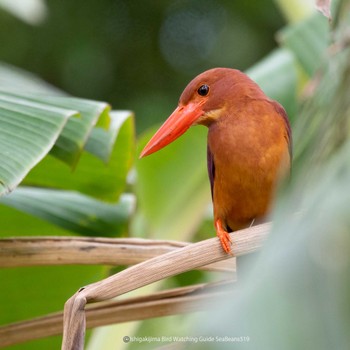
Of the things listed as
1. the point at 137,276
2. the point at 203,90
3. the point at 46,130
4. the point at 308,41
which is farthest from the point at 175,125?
the point at 308,41

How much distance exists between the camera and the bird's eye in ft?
4.81

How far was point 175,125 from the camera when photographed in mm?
1406

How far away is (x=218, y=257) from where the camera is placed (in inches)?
40.4

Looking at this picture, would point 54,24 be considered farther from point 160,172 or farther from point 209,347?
point 209,347

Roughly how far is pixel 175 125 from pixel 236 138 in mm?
123

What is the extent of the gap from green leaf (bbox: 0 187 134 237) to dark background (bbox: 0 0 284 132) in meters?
3.51

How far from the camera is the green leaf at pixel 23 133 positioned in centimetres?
111

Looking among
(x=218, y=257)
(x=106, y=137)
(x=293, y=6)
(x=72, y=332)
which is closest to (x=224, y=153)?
(x=106, y=137)

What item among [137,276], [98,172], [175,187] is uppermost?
[175,187]

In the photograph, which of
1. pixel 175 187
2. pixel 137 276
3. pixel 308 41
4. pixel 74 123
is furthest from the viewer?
pixel 308 41

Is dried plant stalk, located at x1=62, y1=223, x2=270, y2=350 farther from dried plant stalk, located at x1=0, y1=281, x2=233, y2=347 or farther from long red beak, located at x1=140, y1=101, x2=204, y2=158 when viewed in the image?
long red beak, located at x1=140, y1=101, x2=204, y2=158

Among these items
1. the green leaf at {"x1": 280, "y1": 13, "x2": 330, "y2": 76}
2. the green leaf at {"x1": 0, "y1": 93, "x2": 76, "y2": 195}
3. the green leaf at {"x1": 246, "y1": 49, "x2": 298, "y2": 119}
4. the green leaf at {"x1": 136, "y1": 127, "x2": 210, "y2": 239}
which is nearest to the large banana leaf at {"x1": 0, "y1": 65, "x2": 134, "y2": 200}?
the green leaf at {"x1": 0, "y1": 93, "x2": 76, "y2": 195}

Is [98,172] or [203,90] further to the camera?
[98,172]

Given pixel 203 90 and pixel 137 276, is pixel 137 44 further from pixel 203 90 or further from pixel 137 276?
pixel 137 276
